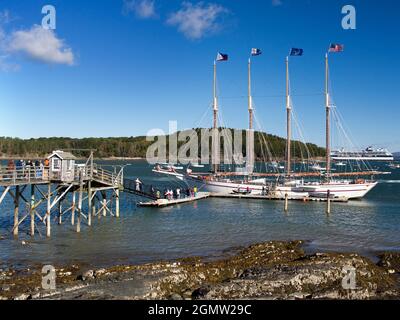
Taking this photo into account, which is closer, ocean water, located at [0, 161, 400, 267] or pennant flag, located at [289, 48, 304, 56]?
ocean water, located at [0, 161, 400, 267]

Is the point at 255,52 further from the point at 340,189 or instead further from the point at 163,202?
the point at 163,202

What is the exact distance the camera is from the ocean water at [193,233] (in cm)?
2883

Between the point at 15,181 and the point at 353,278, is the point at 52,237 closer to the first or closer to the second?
the point at 15,181

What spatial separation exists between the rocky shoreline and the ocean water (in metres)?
3.95

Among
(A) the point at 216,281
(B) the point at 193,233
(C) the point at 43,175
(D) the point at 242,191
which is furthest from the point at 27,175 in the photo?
(D) the point at 242,191

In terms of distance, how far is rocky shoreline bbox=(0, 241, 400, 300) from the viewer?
62.5 ft

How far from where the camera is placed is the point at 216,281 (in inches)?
866

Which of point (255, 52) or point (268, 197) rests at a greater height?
point (255, 52)

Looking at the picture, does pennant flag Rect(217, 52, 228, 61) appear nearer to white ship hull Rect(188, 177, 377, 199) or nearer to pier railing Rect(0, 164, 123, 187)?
white ship hull Rect(188, 177, 377, 199)

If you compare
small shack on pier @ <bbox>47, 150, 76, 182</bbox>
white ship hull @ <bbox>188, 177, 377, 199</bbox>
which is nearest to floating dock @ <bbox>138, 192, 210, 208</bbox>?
white ship hull @ <bbox>188, 177, 377, 199</bbox>

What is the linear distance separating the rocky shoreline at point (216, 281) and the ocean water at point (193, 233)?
156 inches

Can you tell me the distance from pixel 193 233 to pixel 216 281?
1449cm

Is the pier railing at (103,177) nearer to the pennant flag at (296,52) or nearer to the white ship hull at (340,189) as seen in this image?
the white ship hull at (340,189)
